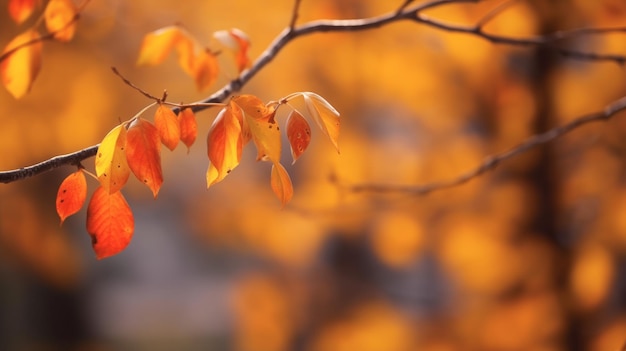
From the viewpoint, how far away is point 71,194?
2.29 feet

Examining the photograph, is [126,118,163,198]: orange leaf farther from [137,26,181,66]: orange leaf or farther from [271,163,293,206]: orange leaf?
[137,26,181,66]: orange leaf

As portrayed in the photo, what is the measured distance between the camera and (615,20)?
5.38 ft

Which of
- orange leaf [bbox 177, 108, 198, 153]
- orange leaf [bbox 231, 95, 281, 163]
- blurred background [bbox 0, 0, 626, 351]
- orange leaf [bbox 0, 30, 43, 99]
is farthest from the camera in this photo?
blurred background [bbox 0, 0, 626, 351]

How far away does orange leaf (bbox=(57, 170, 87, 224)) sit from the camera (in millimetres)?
690

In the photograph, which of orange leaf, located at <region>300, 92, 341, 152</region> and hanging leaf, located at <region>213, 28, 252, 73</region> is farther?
hanging leaf, located at <region>213, 28, 252, 73</region>

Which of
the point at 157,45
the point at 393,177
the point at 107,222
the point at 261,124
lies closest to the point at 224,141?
the point at 261,124

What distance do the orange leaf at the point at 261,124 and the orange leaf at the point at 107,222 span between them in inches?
7.2

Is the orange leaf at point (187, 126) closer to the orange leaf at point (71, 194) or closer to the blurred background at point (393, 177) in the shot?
the orange leaf at point (71, 194)

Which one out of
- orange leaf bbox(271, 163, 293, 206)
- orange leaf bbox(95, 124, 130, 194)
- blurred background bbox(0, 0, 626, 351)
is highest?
orange leaf bbox(95, 124, 130, 194)

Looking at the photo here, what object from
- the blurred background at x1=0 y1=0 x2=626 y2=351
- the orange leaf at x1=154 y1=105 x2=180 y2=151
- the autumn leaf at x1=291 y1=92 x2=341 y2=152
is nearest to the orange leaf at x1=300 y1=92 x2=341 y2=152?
the autumn leaf at x1=291 y1=92 x2=341 y2=152

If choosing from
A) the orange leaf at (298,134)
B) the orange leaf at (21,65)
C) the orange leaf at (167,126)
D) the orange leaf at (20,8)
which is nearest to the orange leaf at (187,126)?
the orange leaf at (167,126)

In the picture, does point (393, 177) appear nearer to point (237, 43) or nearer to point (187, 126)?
point (237, 43)

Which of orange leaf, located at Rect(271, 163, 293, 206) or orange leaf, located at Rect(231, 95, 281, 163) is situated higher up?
orange leaf, located at Rect(231, 95, 281, 163)

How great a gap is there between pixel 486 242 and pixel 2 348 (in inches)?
119
